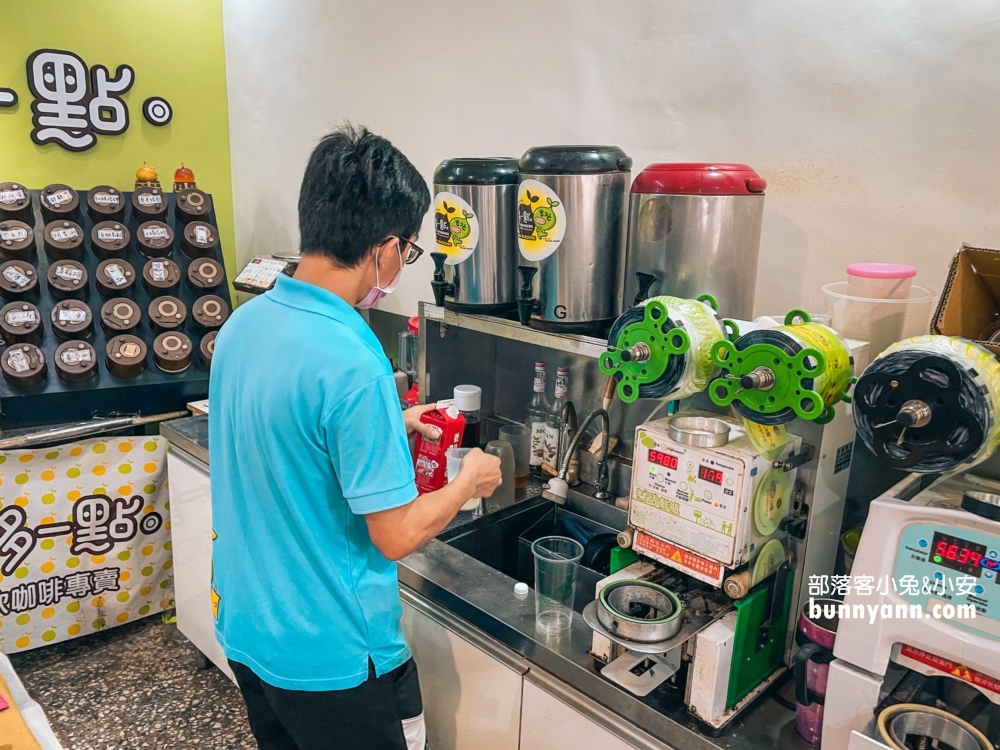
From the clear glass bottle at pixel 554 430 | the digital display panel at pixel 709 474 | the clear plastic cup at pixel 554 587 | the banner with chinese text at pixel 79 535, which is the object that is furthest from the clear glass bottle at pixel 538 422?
the banner with chinese text at pixel 79 535

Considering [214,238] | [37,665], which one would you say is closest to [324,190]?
[214,238]

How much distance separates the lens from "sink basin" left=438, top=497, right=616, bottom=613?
1646 mm

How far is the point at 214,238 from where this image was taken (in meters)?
2.89

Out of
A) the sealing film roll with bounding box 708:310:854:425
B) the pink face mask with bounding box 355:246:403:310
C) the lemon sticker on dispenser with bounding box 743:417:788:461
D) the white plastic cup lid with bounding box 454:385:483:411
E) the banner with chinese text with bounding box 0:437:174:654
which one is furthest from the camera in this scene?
the banner with chinese text with bounding box 0:437:174:654

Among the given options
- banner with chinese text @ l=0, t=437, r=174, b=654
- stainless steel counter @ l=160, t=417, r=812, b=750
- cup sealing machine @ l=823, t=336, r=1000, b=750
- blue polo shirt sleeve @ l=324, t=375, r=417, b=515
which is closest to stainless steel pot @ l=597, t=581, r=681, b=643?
stainless steel counter @ l=160, t=417, r=812, b=750

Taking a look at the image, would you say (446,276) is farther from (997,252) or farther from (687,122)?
(997,252)

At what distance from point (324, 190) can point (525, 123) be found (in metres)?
1.04

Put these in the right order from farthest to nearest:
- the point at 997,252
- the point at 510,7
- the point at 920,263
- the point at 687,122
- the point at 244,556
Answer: the point at 510,7 < the point at 687,122 < the point at 920,263 < the point at 244,556 < the point at 997,252

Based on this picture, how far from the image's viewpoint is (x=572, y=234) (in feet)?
4.75

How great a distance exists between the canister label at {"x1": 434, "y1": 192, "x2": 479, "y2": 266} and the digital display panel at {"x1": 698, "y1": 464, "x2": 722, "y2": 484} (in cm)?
74

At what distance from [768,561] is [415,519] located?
55 cm

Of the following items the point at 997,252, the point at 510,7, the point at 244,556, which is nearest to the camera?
the point at 997,252

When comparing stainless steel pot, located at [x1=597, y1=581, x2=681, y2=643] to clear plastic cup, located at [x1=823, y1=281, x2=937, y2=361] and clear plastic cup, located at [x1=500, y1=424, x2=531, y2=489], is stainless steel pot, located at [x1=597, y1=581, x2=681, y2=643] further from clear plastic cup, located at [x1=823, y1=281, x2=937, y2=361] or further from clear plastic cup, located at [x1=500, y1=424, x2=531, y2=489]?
clear plastic cup, located at [x1=500, y1=424, x2=531, y2=489]

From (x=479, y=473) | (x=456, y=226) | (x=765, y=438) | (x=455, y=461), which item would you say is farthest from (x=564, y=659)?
(x=456, y=226)
